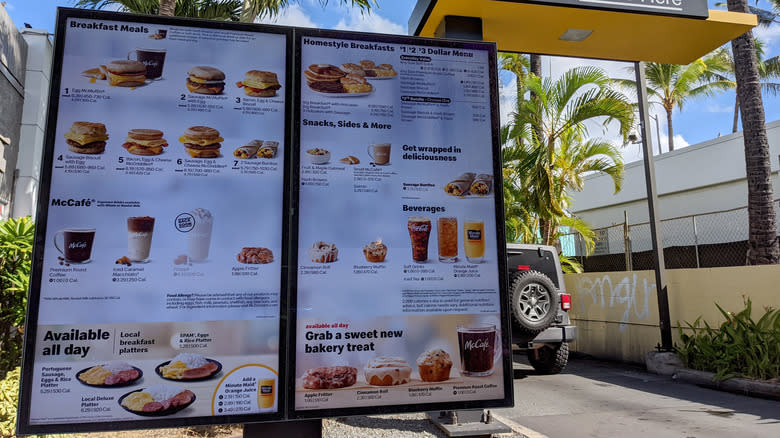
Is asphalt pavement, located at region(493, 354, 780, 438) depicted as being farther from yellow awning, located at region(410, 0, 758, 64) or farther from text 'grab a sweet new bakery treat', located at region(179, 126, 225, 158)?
text 'grab a sweet new bakery treat', located at region(179, 126, 225, 158)

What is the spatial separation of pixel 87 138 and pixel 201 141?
0.58 meters

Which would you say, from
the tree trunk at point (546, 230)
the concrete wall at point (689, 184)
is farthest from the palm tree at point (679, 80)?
the tree trunk at point (546, 230)

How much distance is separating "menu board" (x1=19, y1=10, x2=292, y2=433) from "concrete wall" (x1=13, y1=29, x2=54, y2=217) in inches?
252

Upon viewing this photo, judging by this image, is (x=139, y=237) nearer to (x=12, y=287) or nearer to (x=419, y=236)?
(x=419, y=236)

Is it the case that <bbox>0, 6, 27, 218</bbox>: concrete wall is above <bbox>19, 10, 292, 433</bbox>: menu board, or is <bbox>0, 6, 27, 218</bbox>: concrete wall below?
above

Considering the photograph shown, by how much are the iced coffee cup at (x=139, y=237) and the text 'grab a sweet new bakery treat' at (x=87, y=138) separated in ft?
1.40

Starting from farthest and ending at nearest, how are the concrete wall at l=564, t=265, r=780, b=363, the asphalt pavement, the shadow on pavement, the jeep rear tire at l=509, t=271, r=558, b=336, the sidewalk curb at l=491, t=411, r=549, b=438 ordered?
the concrete wall at l=564, t=265, r=780, b=363 < the jeep rear tire at l=509, t=271, r=558, b=336 < the shadow on pavement < the asphalt pavement < the sidewalk curb at l=491, t=411, r=549, b=438

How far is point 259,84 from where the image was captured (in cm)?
293

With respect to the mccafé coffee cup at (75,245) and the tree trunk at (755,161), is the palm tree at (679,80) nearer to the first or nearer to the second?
the tree trunk at (755,161)

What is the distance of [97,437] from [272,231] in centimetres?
332

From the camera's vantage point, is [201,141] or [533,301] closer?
[201,141]

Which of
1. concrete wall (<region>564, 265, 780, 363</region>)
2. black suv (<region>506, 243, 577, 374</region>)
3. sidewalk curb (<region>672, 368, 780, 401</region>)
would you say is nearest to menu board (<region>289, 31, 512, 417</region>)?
black suv (<region>506, 243, 577, 374</region>)

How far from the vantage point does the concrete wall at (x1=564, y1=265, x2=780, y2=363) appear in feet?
24.7

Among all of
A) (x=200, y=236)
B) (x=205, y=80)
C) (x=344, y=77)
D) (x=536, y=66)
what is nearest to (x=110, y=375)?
(x=200, y=236)
